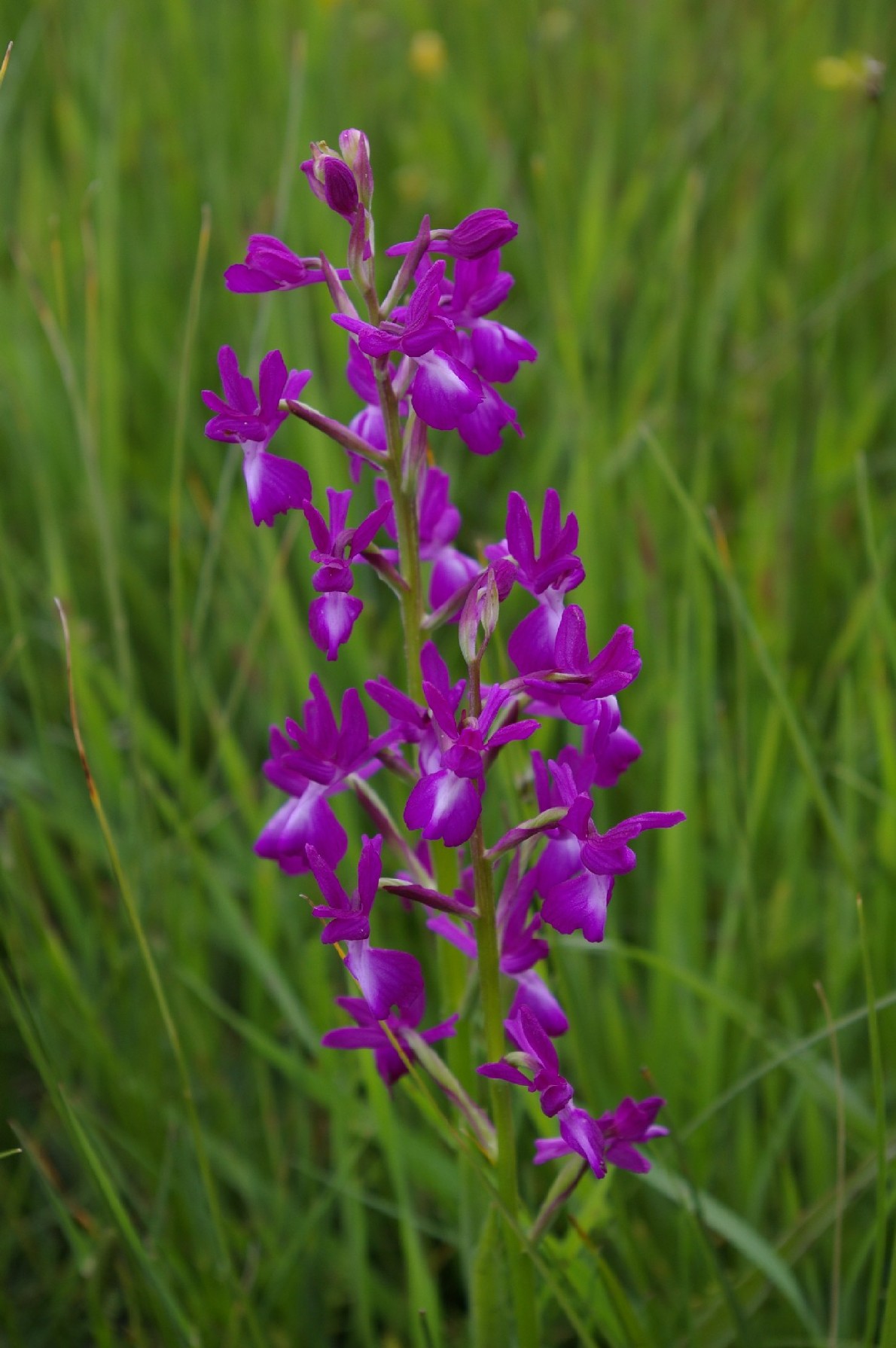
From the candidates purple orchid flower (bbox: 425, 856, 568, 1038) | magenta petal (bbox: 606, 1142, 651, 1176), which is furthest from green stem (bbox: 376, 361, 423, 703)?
magenta petal (bbox: 606, 1142, 651, 1176)

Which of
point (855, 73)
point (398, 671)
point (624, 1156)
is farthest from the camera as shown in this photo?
point (855, 73)

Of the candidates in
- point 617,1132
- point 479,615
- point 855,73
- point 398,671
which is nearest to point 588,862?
point 479,615

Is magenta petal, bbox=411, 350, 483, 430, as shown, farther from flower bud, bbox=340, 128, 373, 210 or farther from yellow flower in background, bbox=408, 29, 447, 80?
yellow flower in background, bbox=408, 29, 447, 80

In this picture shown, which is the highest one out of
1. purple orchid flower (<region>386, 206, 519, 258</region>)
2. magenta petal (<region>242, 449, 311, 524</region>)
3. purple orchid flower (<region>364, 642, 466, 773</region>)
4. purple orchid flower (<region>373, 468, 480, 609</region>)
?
purple orchid flower (<region>386, 206, 519, 258</region>)

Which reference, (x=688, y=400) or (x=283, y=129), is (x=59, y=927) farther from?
(x=283, y=129)

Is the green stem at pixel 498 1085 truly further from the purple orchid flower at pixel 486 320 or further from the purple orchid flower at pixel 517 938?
the purple orchid flower at pixel 486 320

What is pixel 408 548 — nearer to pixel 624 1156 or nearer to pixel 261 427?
pixel 261 427

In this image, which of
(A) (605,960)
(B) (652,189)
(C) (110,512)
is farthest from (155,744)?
(B) (652,189)
